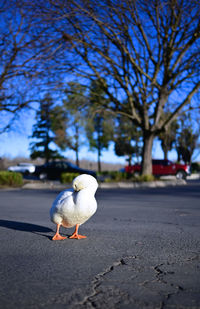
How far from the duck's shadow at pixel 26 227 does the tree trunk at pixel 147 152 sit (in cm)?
1506

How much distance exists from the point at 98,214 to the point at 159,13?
13.1 m

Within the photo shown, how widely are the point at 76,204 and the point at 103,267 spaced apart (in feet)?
3.99

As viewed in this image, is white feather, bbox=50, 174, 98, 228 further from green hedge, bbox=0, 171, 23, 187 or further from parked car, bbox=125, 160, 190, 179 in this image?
parked car, bbox=125, 160, 190, 179

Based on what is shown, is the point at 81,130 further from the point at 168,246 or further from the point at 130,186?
the point at 168,246

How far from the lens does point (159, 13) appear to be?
55.3 feet

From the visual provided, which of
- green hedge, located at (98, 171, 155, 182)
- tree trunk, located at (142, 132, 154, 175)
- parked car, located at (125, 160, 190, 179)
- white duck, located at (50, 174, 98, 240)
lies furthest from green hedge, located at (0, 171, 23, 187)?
parked car, located at (125, 160, 190, 179)

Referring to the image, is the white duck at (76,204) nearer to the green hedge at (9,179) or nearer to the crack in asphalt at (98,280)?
the crack in asphalt at (98,280)

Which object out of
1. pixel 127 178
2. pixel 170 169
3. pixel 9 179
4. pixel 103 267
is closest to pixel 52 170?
pixel 127 178

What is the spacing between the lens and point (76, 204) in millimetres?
4469

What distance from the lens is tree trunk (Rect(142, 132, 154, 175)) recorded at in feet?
68.0

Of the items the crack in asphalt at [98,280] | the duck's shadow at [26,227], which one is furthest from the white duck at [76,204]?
the crack in asphalt at [98,280]

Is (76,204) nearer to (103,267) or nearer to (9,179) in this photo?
(103,267)

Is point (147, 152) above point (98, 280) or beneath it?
above

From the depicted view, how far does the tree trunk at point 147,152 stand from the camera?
20.7 m
